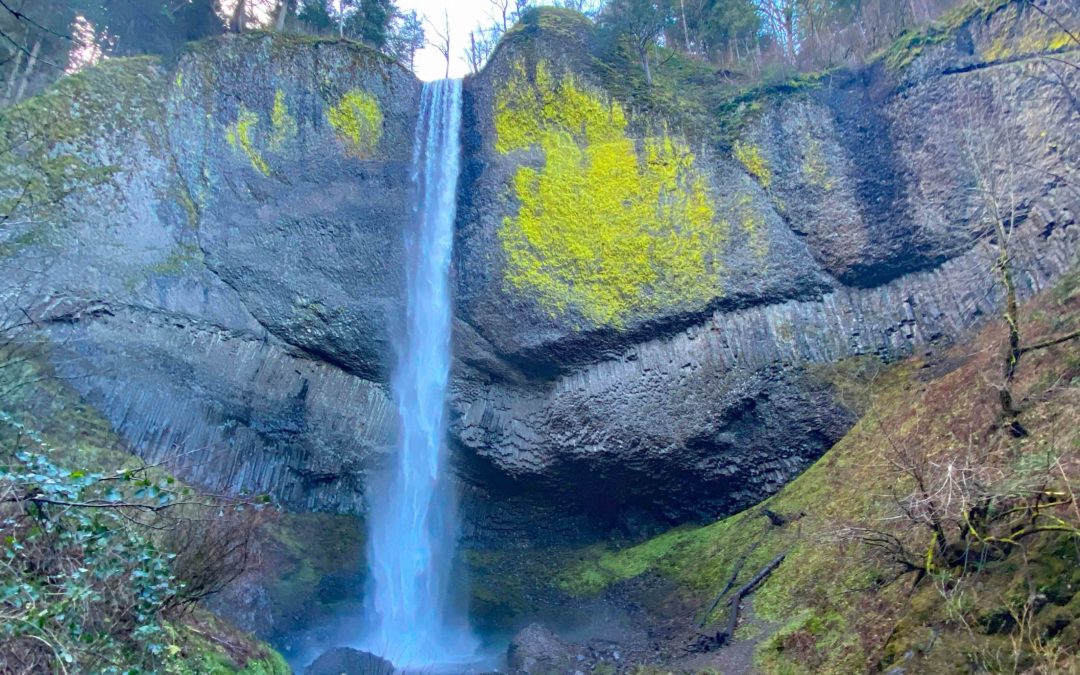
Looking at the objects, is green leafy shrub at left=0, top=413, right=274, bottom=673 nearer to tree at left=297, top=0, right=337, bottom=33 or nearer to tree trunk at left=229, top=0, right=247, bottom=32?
tree trunk at left=229, top=0, right=247, bottom=32

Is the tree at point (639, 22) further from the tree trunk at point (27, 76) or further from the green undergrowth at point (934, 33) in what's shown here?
the tree trunk at point (27, 76)

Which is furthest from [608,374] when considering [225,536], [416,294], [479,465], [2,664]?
[2,664]

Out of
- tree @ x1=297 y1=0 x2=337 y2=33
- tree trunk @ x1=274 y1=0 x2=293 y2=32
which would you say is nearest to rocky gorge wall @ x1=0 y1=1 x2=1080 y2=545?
tree trunk @ x1=274 y1=0 x2=293 y2=32

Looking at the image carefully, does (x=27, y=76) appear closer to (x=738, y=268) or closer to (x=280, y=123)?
(x=280, y=123)

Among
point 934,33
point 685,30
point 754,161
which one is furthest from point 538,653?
point 685,30

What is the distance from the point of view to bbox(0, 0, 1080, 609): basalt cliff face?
40.3ft

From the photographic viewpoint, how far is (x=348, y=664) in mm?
10508

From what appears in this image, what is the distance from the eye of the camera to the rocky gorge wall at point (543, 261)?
484 inches

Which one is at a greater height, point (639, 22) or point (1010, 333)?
point (639, 22)

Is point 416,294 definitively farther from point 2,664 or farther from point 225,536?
point 2,664

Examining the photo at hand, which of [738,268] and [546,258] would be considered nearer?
[738,268]

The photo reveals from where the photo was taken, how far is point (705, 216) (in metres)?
14.3

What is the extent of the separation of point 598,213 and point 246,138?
789 cm

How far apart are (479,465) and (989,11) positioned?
1304 cm
